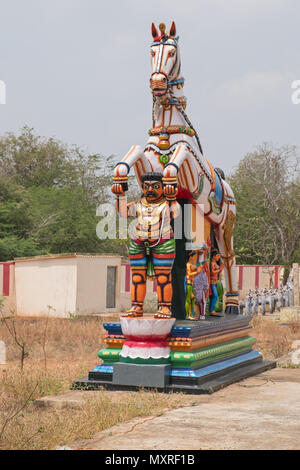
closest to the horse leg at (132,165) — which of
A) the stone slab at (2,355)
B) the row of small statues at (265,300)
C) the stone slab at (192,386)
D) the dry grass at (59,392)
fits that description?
the stone slab at (192,386)

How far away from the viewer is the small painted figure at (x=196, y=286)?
9438mm

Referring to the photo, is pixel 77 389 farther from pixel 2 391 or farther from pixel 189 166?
pixel 189 166

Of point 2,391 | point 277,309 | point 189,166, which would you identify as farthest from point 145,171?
point 277,309

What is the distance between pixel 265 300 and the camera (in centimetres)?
2309

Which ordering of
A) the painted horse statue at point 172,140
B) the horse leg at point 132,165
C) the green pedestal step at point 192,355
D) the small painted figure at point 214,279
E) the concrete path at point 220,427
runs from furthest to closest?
the small painted figure at point 214,279 < the painted horse statue at point 172,140 < the horse leg at point 132,165 < the green pedestal step at point 192,355 < the concrete path at point 220,427

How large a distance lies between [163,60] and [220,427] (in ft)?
16.2

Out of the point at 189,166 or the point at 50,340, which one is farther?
the point at 50,340

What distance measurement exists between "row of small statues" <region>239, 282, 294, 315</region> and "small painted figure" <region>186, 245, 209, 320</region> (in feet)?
39.4

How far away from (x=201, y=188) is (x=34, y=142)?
94.1ft

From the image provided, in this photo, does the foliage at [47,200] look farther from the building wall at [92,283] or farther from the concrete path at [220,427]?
the concrete path at [220,427]

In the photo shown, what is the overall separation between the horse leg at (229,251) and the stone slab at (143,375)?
303cm

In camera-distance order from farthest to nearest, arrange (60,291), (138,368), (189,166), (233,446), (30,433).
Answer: (60,291)
(189,166)
(138,368)
(30,433)
(233,446)

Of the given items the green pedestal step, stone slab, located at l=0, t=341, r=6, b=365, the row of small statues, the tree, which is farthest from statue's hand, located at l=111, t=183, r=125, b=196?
the tree

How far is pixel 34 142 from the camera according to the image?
37344 mm
